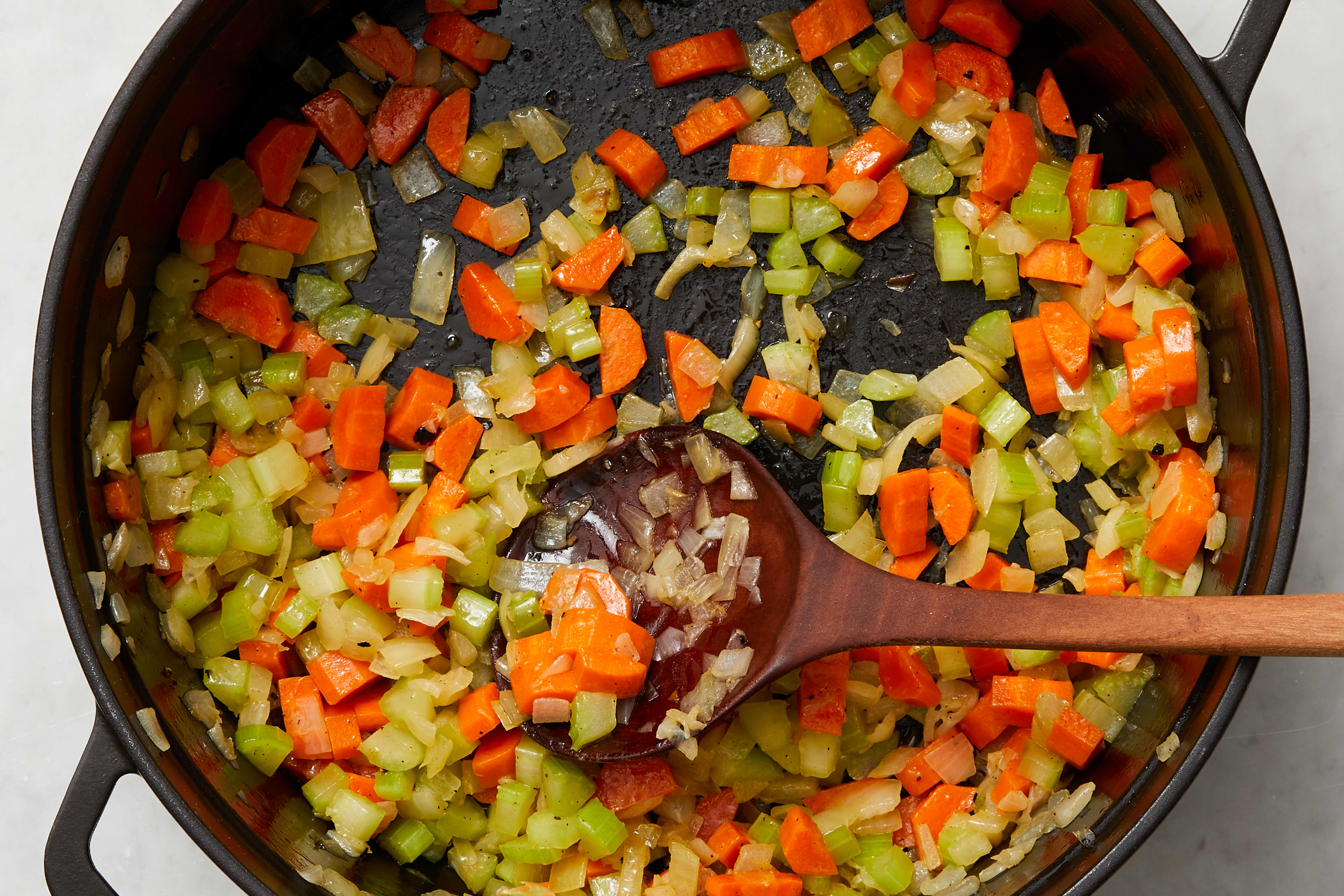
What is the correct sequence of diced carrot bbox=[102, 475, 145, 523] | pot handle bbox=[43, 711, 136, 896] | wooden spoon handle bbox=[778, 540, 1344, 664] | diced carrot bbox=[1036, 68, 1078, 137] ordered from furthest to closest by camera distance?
diced carrot bbox=[1036, 68, 1078, 137] < diced carrot bbox=[102, 475, 145, 523] < pot handle bbox=[43, 711, 136, 896] < wooden spoon handle bbox=[778, 540, 1344, 664]

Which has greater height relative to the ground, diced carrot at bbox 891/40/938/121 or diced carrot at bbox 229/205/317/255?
diced carrot at bbox 229/205/317/255

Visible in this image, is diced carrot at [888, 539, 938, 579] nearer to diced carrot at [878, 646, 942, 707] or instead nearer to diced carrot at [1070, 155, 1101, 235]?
diced carrot at [878, 646, 942, 707]

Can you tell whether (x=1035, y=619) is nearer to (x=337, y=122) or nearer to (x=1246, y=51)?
(x=1246, y=51)

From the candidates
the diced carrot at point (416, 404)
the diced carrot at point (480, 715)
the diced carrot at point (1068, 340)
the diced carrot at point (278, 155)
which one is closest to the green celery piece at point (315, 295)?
the diced carrot at point (278, 155)

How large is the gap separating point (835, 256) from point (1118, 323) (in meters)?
0.69

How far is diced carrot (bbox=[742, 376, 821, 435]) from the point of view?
90.8 inches

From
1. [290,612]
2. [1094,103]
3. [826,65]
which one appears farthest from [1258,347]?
[290,612]

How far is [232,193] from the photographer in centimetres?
234

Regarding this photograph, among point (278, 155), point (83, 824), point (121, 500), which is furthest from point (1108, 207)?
point (83, 824)

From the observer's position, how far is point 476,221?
2.39m

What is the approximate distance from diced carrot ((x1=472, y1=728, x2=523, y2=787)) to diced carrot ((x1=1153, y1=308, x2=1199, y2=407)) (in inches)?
68.1

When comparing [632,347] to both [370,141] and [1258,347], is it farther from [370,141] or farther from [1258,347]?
[1258,347]

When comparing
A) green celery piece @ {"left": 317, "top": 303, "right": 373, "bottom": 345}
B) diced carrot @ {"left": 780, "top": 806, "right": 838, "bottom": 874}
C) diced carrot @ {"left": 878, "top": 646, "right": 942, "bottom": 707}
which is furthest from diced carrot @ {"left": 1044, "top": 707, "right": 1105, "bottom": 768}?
green celery piece @ {"left": 317, "top": 303, "right": 373, "bottom": 345}

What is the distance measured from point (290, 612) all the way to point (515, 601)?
544 mm
